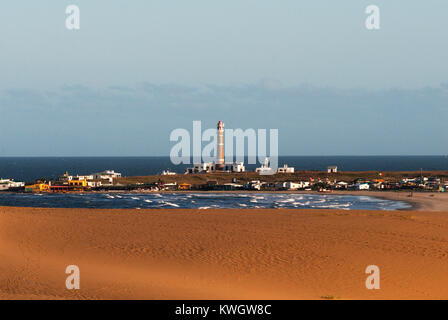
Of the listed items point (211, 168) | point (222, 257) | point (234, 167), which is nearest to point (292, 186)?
point (234, 167)

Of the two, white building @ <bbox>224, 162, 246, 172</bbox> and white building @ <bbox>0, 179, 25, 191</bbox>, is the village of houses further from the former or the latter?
white building @ <bbox>224, 162, 246, 172</bbox>

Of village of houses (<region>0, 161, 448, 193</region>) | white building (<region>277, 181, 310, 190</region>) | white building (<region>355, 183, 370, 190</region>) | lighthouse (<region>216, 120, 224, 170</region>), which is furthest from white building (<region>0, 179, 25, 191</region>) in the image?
white building (<region>355, 183, 370, 190</region>)

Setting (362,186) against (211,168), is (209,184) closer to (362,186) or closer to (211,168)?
(211,168)

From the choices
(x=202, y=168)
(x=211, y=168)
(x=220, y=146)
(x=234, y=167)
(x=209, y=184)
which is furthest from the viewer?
(x=220, y=146)

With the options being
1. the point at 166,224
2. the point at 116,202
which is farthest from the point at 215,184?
the point at 166,224

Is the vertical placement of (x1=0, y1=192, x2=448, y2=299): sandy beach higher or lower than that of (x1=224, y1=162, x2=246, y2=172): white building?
lower

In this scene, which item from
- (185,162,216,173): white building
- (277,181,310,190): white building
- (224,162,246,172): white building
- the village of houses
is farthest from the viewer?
(224,162,246,172): white building

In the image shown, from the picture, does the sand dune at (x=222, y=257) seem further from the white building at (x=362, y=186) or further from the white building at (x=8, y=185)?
the white building at (x=8, y=185)
